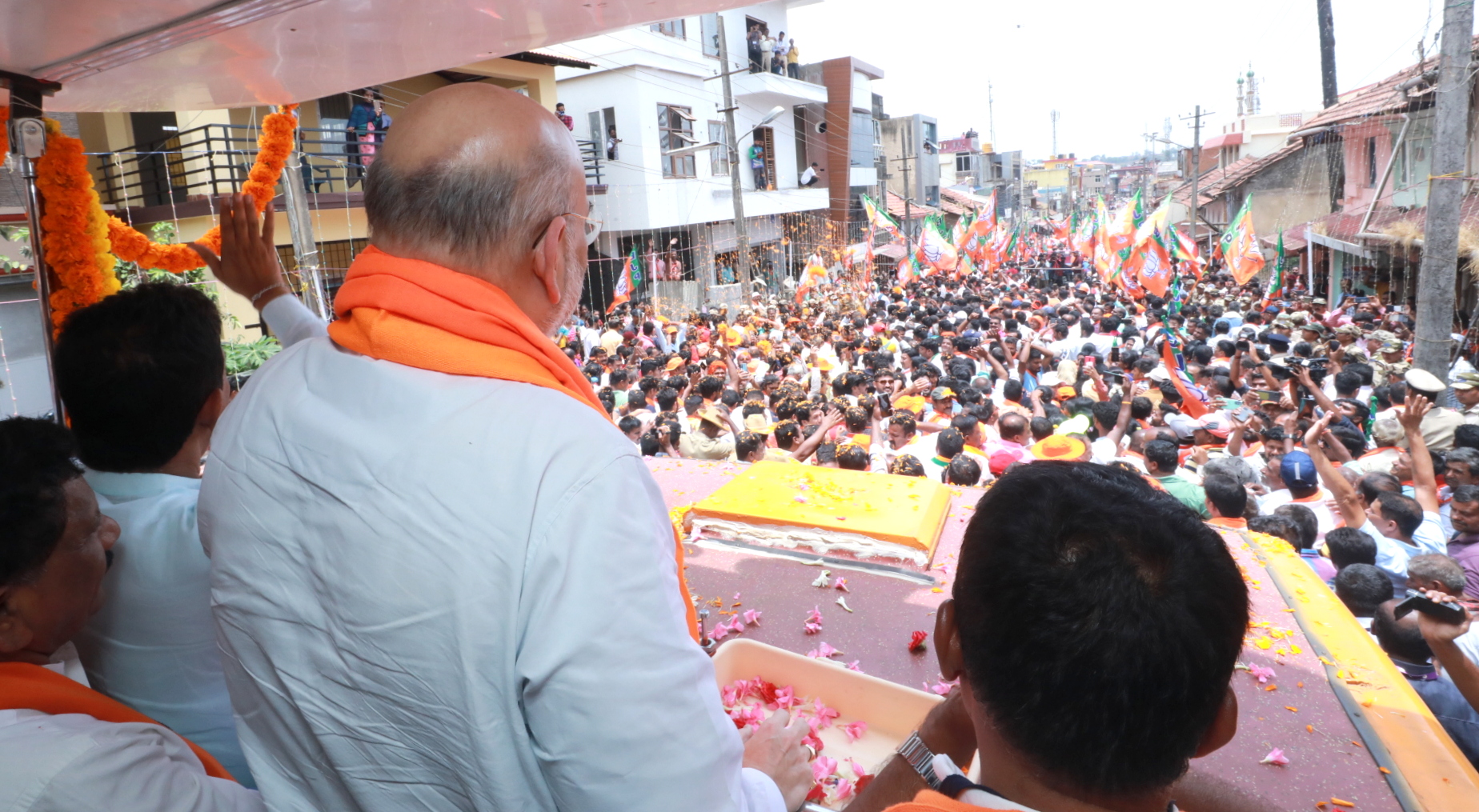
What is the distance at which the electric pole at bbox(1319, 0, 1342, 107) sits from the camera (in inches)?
1095

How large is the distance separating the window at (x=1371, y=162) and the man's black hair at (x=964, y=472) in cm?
1964

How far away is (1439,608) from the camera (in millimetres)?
2906

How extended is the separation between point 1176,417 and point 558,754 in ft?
27.2

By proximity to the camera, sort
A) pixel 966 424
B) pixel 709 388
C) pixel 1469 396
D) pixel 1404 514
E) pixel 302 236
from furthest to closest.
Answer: pixel 709 388 → pixel 302 236 → pixel 1469 396 → pixel 966 424 → pixel 1404 514

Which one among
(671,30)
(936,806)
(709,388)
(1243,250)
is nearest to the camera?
(936,806)

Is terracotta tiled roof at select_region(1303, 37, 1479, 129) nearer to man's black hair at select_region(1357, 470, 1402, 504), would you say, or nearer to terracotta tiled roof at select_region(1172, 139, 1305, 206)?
terracotta tiled roof at select_region(1172, 139, 1305, 206)

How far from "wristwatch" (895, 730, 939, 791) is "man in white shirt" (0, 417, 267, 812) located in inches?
43.8

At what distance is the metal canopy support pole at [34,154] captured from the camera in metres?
2.73

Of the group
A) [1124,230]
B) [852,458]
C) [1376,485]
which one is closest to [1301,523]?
[1376,485]

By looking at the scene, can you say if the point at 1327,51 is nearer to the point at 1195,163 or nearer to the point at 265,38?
the point at 1195,163

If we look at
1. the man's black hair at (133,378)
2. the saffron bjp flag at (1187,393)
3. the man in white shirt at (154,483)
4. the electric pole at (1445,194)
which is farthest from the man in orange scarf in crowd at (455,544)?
the electric pole at (1445,194)

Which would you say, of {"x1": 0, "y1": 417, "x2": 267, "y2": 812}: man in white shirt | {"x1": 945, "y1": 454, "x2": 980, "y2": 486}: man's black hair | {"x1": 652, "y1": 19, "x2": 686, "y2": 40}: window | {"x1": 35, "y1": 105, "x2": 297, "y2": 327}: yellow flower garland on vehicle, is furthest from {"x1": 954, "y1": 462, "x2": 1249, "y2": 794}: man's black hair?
{"x1": 652, "y1": 19, "x2": 686, "y2": 40}: window

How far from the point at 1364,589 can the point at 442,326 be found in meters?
4.69

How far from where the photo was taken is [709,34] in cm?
2605
